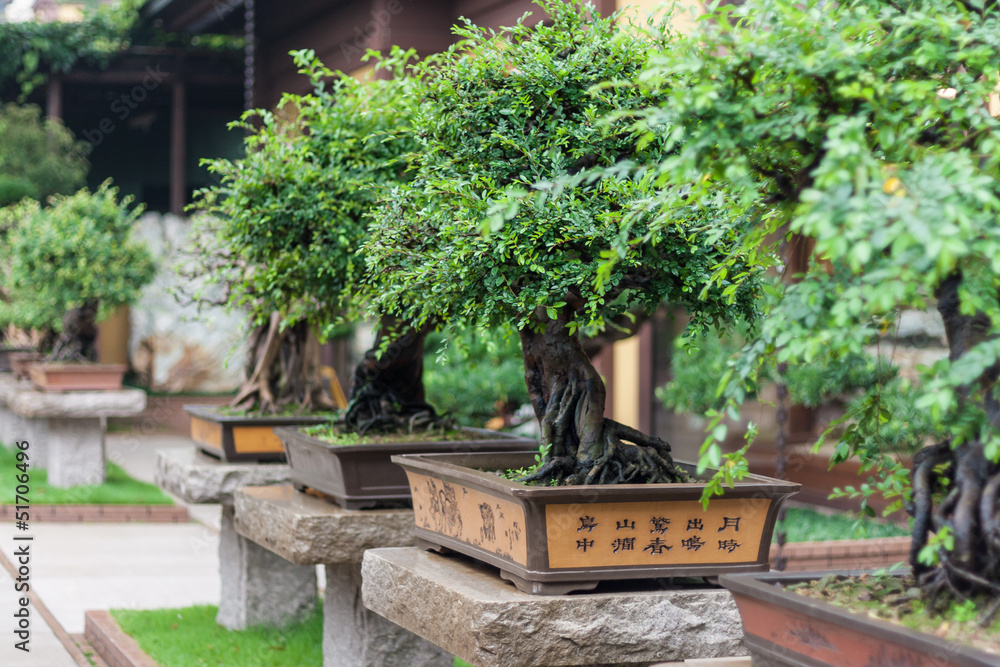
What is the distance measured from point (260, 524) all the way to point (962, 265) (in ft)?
9.22

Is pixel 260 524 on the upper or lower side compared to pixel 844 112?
lower

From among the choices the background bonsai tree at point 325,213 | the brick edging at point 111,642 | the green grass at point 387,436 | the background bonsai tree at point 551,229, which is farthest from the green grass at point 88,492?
the background bonsai tree at point 551,229

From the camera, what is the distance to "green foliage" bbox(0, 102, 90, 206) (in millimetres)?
12820

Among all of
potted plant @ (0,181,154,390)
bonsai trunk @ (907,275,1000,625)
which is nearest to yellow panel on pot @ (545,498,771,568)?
bonsai trunk @ (907,275,1000,625)

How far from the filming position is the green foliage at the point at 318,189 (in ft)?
11.6

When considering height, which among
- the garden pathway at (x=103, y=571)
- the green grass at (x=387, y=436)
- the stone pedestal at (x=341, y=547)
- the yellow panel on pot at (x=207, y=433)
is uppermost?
the green grass at (x=387, y=436)

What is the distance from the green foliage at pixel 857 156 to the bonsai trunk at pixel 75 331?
26.5 ft

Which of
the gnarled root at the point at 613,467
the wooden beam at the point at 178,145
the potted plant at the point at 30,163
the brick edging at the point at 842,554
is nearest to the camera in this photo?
the gnarled root at the point at 613,467

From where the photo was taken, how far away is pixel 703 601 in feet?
7.95

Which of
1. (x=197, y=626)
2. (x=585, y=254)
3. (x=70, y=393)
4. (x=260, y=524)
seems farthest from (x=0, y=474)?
(x=585, y=254)

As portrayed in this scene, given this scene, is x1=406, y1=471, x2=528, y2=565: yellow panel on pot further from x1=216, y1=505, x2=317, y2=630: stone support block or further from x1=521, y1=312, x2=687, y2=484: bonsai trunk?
x1=216, y1=505, x2=317, y2=630: stone support block

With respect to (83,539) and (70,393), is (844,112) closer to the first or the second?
(83,539)

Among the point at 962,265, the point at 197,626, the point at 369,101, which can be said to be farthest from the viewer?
the point at 197,626

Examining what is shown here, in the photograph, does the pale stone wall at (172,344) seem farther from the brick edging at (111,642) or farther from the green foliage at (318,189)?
the green foliage at (318,189)
